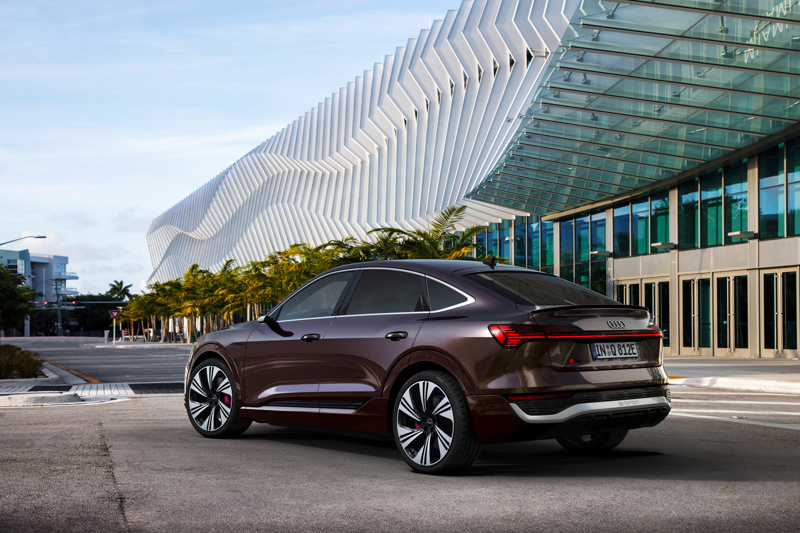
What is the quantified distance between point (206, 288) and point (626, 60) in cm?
4802

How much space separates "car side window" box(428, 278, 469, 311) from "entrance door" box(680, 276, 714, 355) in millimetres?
23918

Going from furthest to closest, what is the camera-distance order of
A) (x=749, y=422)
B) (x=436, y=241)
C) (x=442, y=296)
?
1. (x=436, y=241)
2. (x=749, y=422)
3. (x=442, y=296)

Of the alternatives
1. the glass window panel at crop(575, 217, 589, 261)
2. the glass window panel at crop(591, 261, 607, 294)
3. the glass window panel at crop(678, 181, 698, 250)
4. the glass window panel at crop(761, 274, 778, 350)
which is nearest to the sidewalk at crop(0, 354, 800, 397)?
the glass window panel at crop(761, 274, 778, 350)

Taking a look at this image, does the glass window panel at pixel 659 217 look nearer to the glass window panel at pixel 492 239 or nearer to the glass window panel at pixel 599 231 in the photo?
the glass window panel at pixel 599 231

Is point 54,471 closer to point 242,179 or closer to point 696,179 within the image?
point 696,179

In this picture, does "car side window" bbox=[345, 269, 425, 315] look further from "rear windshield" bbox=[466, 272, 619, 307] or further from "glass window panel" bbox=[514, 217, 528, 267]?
"glass window panel" bbox=[514, 217, 528, 267]

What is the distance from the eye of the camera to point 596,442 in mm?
7273

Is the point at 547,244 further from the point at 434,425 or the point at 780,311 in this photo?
the point at 434,425

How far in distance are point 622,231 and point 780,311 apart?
9190 millimetres

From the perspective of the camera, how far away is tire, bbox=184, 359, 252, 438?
26.3 ft

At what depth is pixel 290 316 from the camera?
7773 mm

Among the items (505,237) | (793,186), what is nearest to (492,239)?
(505,237)

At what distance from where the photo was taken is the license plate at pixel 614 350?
611 centimetres

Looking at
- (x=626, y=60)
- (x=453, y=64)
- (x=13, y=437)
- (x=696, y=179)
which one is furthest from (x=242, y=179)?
(x=13, y=437)
